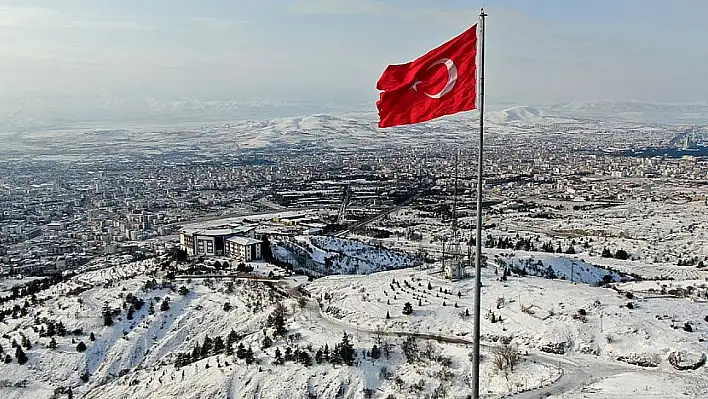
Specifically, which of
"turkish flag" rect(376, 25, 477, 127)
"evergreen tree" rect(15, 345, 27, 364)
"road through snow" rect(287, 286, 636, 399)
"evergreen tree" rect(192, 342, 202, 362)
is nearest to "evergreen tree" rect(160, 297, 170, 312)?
"evergreen tree" rect(192, 342, 202, 362)

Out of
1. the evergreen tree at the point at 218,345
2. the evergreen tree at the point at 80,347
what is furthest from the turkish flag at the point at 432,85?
the evergreen tree at the point at 80,347

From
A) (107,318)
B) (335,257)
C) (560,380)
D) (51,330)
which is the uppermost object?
(560,380)

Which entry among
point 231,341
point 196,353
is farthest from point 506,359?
point 196,353

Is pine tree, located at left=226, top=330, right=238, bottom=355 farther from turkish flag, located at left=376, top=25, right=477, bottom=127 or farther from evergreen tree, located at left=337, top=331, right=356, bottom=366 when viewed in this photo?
turkish flag, located at left=376, top=25, right=477, bottom=127

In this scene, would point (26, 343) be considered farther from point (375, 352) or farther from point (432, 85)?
point (432, 85)

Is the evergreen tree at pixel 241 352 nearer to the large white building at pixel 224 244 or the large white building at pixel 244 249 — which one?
the large white building at pixel 244 249

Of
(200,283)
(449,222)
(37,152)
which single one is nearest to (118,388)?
(200,283)

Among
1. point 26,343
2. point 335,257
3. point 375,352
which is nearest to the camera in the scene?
point 375,352

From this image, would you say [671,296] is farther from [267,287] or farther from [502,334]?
[267,287]
